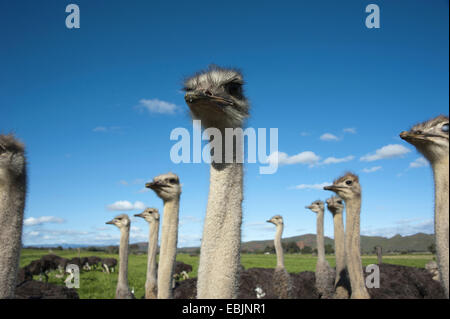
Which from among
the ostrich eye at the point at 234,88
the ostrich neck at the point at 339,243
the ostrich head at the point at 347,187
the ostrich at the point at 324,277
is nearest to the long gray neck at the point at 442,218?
the ostrich head at the point at 347,187

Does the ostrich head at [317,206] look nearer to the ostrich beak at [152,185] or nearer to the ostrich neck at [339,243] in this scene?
the ostrich neck at [339,243]

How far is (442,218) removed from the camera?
3797 mm

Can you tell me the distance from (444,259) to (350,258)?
1.96 meters

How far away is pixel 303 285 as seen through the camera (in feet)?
28.0

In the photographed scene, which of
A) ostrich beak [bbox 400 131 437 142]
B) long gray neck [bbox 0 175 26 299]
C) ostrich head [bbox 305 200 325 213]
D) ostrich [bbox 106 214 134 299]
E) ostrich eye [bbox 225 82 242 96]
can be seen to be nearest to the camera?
ostrich eye [bbox 225 82 242 96]

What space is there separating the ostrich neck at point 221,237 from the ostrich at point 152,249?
4013mm

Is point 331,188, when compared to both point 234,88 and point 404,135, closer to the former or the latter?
point 404,135

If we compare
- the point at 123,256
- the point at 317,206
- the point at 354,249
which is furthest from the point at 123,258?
the point at 317,206

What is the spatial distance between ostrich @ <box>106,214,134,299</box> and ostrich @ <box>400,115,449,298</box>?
197 inches

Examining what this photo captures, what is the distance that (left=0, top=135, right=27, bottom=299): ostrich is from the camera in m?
3.58

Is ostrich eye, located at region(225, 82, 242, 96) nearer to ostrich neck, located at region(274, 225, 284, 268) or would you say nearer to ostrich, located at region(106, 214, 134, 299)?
ostrich, located at region(106, 214, 134, 299)

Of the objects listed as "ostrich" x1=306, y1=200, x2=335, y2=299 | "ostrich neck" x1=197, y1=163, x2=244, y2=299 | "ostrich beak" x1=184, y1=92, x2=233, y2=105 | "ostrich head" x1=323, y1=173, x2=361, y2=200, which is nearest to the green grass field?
"ostrich" x1=306, y1=200, x2=335, y2=299
